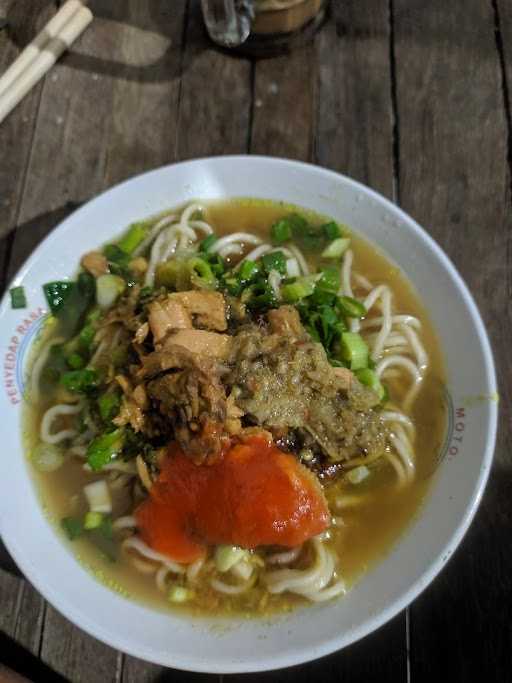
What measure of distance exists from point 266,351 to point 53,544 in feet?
3.86

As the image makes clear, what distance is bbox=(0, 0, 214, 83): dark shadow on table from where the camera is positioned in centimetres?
368

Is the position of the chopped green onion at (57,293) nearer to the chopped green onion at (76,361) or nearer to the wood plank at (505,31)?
the chopped green onion at (76,361)

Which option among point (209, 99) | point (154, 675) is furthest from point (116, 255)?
point (154, 675)

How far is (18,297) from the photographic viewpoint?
262cm

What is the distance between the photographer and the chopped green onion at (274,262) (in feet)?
9.30

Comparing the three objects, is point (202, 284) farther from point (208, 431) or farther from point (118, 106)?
point (118, 106)

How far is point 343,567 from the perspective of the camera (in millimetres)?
2467

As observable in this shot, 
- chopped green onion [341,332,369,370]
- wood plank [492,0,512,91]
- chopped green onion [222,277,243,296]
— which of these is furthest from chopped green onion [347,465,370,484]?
wood plank [492,0,512,91]

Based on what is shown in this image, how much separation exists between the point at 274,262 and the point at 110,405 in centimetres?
99

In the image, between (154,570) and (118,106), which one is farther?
(118,106)

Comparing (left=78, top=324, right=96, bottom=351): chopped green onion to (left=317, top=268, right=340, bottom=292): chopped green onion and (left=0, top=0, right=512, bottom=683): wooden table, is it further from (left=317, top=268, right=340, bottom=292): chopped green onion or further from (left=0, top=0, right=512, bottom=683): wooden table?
(left=317, top=268, right=340, bottom=292): chopped green onion

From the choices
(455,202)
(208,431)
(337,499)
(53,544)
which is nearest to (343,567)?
(337,499)

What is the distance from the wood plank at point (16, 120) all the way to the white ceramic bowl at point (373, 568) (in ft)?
2.76

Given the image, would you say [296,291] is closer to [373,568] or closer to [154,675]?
[373,568]
